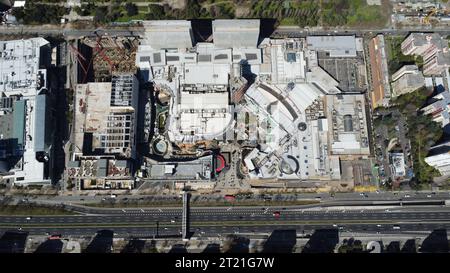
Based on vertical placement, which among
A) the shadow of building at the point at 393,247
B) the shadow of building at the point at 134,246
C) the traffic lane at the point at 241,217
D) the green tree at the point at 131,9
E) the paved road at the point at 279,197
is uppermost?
the green tree at the point at 131,9

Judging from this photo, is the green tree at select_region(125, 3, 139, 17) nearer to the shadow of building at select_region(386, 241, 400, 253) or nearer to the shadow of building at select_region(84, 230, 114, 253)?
the shadow of building at select_region(84, 230, 114, 253)

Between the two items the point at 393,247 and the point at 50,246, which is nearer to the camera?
the point at 393,247

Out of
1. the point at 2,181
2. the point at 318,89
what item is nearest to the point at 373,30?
the point at 318,89

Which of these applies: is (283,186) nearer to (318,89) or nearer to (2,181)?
(318,89)

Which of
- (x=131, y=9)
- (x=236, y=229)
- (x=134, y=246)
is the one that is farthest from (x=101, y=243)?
(x=131, y=9)

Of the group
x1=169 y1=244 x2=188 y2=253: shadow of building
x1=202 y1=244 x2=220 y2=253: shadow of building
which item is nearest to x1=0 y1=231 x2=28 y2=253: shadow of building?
x1=169 y1=244 x2=188 y2=253: shadow of building

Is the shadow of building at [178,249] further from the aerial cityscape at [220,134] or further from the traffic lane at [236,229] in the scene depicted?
the traffic lane at [236,229]

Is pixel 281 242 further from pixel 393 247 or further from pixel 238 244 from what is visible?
pixel 393 247

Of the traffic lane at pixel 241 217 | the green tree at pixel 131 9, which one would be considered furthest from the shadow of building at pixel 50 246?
the green tree at pixel 131 9
